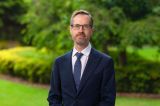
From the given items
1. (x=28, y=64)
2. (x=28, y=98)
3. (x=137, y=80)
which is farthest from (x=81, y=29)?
(x=28, y=64)

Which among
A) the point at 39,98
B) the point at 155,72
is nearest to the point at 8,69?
the point at 39,98

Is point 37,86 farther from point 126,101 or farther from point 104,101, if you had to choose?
point 104,101

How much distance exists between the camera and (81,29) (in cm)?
401

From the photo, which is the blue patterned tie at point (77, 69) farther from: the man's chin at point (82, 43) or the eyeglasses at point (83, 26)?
the eyeglasses at point (83, 26)

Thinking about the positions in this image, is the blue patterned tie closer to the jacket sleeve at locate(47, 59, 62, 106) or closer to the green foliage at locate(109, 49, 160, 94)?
the jacket sleeve at locate(47, 59, 62, 106)

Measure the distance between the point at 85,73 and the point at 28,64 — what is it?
10.1 metres

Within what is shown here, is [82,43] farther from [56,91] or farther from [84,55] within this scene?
[56,91]

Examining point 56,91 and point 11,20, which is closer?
point 56,91

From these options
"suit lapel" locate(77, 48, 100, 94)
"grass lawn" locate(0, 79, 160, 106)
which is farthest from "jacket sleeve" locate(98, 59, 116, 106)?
"grass lawn" locate(0, 79, 160, 106)

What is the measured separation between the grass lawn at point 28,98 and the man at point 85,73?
6737 millimetres

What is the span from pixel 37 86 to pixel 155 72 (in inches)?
134

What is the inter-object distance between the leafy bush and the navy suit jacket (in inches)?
366

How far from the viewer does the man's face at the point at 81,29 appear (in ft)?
13.1

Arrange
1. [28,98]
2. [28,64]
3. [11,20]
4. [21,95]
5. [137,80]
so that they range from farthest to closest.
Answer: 1. [11,20]
2. [28,64]
3. [137,80]
4. [21,95]
5. [28,98]
